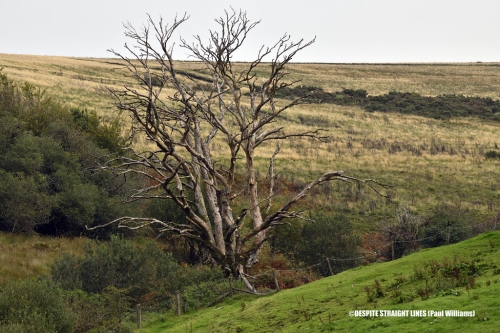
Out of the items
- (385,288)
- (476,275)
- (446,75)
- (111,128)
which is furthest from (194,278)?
(446,75)

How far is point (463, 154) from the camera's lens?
54.7 metres

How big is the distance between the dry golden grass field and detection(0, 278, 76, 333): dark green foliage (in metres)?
7.14

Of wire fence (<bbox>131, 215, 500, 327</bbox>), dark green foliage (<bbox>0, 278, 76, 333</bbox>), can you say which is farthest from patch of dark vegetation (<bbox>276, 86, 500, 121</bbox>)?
dark green foliage (<bbox>0, 278, 76, 333</bbox>)

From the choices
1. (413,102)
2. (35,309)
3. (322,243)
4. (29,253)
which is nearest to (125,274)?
(29,253)

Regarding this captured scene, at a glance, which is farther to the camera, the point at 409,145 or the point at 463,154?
the point at 409,145

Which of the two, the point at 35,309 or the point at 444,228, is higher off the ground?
the point at 35,309

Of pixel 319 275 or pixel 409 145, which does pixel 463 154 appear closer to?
pixel 409 145

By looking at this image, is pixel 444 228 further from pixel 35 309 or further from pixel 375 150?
pixel 375 150

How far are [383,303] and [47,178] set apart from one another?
77.6ft

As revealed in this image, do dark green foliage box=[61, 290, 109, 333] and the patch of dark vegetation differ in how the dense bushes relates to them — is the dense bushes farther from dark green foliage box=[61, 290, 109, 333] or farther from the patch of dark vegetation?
the patch of dark vegetation

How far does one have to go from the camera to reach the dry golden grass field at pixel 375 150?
39594mm

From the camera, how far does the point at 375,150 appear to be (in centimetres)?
5578

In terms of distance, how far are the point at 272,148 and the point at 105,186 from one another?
2408cm

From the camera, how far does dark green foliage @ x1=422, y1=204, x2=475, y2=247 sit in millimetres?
26562
